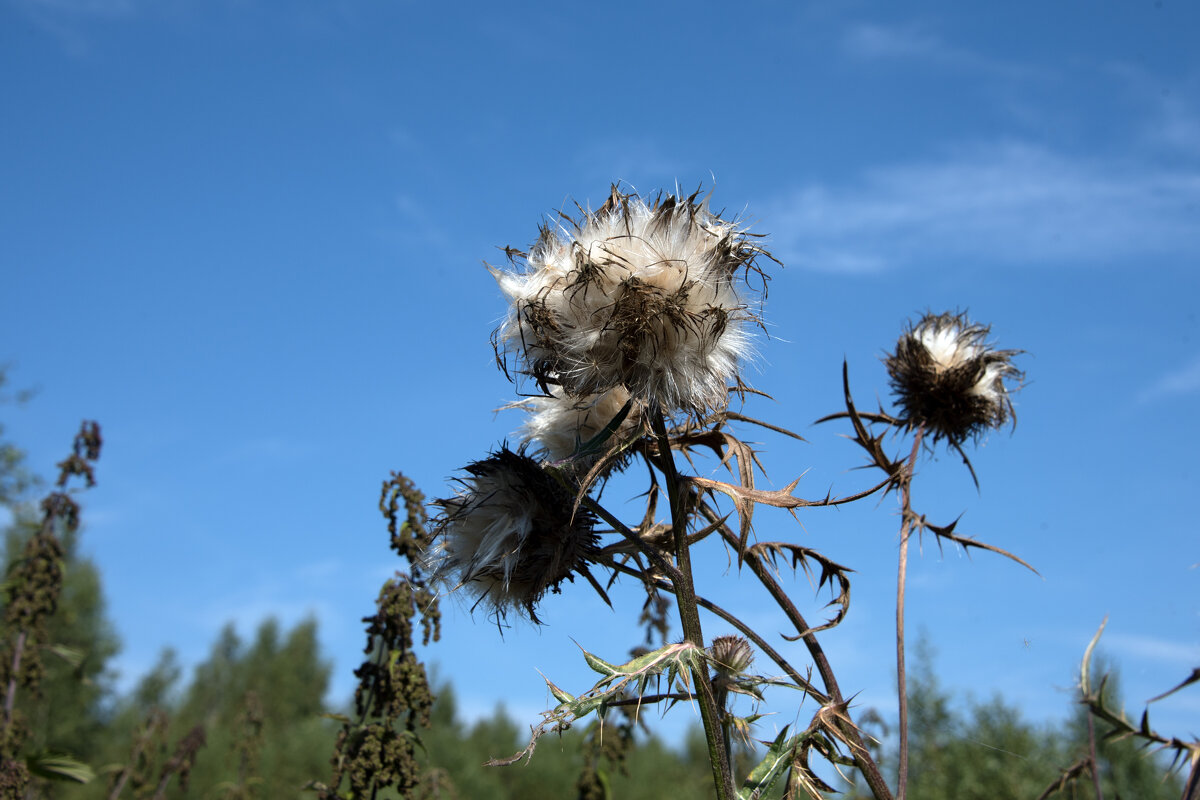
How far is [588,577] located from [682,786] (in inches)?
1399

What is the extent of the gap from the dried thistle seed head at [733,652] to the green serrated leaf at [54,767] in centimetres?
433

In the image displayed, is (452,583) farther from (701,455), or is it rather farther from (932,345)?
(932,345)

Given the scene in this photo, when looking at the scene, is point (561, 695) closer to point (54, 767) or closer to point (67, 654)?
point (54, 767)

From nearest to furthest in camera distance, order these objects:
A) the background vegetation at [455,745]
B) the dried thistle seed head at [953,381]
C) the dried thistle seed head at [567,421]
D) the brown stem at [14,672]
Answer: the dried thistle seed head at [567,421], the dried thistle seed head at [953,381], the brown stem at [14,672], the background vegetation at [455,745]

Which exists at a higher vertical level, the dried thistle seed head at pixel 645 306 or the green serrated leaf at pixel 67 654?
the dried thistle seed head at pixel 645 306

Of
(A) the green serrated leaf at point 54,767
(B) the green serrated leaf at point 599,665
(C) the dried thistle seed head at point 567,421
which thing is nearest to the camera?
(B) the green serrated leaf at point 599,665

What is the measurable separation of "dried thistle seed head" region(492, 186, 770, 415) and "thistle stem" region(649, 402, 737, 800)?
0.15 meters

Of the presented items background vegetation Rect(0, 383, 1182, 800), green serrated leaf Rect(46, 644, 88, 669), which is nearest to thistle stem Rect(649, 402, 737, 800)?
green serrated leaf Rect(46, 644, 88, 669)

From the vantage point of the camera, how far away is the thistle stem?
227 cm

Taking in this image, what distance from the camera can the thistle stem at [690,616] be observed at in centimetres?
227

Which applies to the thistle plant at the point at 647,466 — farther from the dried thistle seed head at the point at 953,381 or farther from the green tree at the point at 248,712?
the green tree at the point at 248,712

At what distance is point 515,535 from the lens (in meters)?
2.64

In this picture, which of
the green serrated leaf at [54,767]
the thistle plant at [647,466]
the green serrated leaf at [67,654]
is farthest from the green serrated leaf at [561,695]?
the green serrated leaf at [67,654]

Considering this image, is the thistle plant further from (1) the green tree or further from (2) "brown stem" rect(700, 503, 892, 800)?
(1) the green tree
